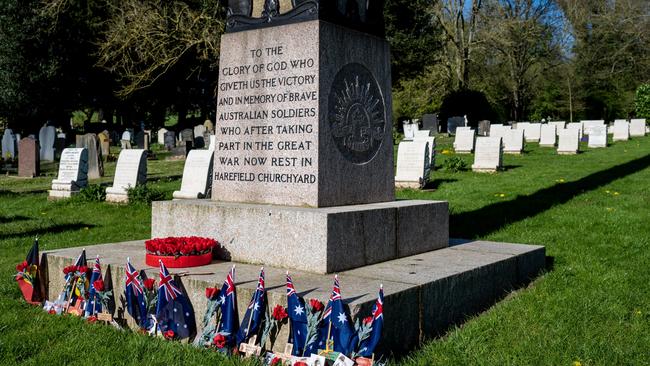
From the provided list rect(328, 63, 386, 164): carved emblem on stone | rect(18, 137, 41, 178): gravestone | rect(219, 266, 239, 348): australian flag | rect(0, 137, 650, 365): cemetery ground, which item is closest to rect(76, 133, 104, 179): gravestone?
rect(18, 137, 41, 178): gravestone

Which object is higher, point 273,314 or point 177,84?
point 177,84

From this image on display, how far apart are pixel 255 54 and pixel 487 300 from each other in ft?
9.34

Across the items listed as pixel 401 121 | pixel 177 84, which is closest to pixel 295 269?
pixel 177 84

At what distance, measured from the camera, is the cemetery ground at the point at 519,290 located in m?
4.00

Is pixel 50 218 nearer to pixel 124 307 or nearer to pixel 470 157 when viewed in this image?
pixel 124 307

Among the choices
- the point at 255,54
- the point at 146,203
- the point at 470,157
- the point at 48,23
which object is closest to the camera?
the point at 255,54

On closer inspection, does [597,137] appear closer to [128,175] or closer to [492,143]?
[492,143]

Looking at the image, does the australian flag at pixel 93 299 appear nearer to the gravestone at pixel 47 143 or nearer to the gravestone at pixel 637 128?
the gravestone at pixel 47 143

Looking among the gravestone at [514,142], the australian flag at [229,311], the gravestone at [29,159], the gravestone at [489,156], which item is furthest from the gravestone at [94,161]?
the australian flag at [229,311]

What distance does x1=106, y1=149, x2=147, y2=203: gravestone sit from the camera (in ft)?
41.5

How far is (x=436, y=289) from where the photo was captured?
4441 millimetres

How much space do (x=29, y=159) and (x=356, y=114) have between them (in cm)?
1676

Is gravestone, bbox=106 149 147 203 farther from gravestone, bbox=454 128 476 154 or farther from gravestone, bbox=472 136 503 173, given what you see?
gravestone, bbox=454 128 476 154

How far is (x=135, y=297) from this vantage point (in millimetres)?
4484
